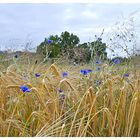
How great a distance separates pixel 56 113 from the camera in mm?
1419

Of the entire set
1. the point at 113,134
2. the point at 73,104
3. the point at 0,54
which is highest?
the point at 0,54

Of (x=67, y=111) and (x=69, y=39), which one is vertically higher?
(x=69, y=39)

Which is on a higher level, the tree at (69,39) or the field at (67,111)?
the tree at (69,39)

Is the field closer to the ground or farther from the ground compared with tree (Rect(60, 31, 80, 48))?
closer to the ground

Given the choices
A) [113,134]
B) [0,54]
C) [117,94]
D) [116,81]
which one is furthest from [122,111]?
[0,54]

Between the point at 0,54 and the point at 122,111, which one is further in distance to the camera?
the point at 0,54

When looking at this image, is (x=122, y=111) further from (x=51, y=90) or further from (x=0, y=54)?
(x=0, y=54)

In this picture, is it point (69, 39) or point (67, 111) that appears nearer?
point (67, 111)

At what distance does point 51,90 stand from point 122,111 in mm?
419

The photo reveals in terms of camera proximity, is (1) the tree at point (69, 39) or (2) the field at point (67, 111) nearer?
(2) the field at point (67, 111)

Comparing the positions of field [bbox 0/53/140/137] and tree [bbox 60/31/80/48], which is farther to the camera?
tree [bbox 60/31/80/48]

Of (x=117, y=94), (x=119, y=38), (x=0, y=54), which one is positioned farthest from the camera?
(x=0, y=54)

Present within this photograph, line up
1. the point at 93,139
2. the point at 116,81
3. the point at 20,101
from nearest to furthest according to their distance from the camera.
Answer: the point at 93,139, the point at 20,101, the point at 116,81

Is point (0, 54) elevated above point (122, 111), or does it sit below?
above
